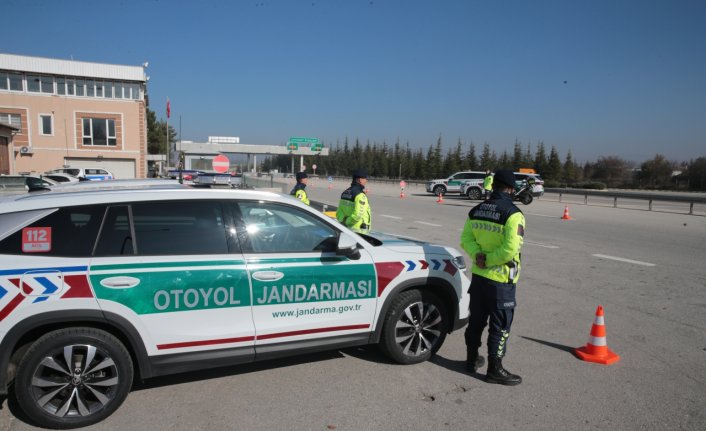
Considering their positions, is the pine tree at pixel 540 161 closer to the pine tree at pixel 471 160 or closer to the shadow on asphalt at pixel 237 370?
the pine tree at pixel 471 160

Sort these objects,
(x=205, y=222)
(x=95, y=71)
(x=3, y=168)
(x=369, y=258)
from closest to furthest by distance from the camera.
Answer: (x=205, y=222) → (x=369, y=258) → (x=3, y=168) → (x=95, y=71)

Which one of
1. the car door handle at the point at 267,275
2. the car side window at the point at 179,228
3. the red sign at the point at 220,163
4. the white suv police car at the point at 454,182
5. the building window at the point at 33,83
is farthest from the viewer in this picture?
the building window at the point at 33,83

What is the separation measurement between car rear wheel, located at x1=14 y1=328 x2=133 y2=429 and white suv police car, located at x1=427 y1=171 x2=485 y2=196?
28.5 metres

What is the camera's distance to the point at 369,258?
13.7ft

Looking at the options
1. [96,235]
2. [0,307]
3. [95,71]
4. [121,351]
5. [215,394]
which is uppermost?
[95,71]

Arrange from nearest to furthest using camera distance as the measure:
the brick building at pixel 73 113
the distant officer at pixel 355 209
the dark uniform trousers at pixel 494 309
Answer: the dark uniform trousers at pixel 494 309, the distant officer at pixel 355 209, the brick building at pixel 73 113

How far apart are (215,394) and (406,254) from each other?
79.7 inches

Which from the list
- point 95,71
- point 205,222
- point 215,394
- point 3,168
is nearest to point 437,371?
point 215,394

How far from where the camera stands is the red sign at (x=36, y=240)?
10.8 ft

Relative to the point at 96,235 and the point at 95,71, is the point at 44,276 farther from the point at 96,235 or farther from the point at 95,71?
the point at 95,71

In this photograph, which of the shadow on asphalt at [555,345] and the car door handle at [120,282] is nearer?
the car door handle at [120,282]

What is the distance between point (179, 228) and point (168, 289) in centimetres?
50

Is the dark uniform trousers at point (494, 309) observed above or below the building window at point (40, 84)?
below

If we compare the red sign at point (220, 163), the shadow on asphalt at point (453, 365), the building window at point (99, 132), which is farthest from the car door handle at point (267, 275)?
the building window at point (99, 132)
